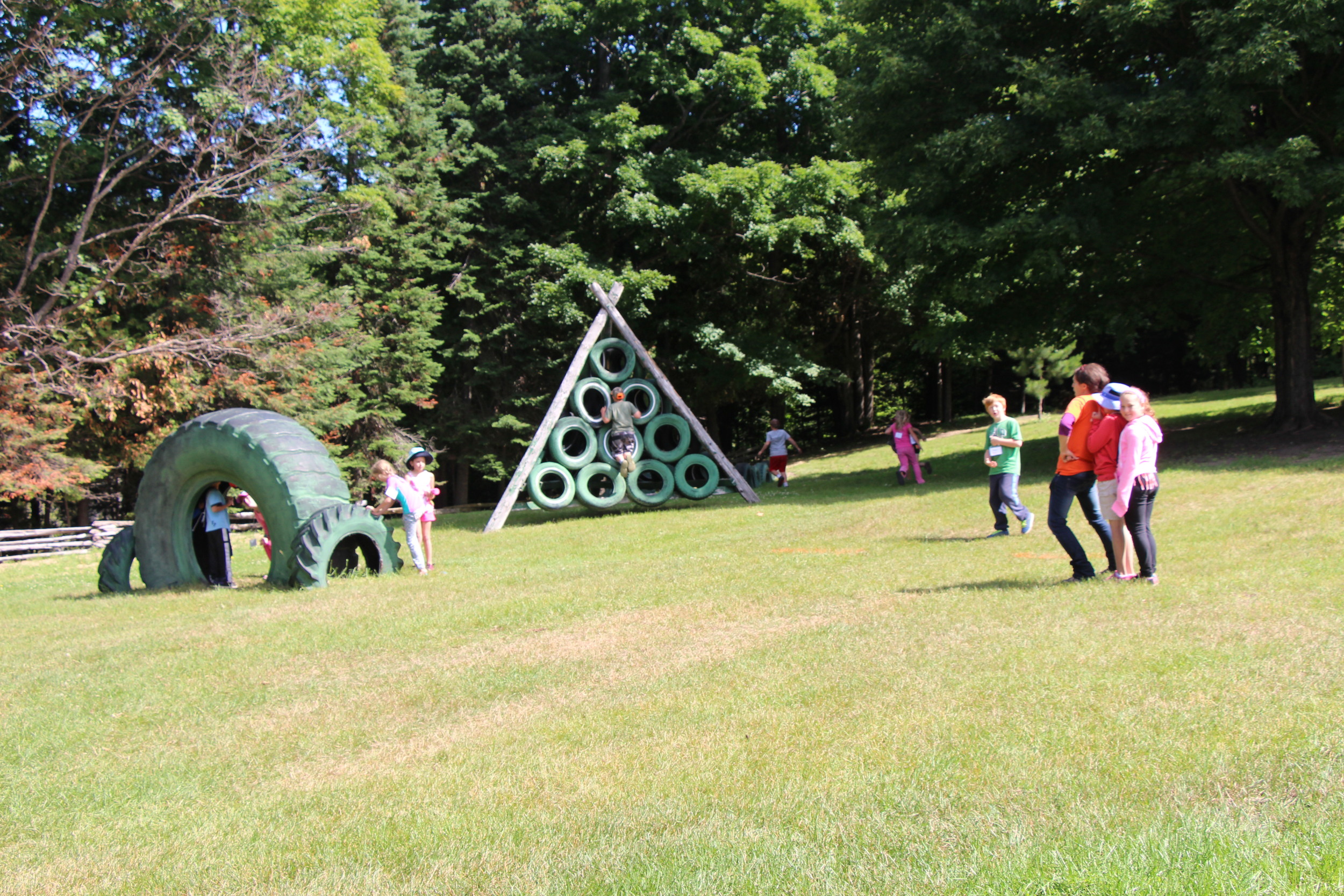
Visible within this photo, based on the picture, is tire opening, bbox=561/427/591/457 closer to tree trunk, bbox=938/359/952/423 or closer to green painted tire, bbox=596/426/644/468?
green painted tire, bbox=596/426/644/468

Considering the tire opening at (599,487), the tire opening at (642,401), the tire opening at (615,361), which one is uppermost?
the tire opening at (615,361)

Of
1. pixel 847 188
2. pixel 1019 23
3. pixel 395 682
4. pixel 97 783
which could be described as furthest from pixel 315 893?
pixel 847 188

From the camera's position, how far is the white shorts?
820 cm

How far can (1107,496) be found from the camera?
835 cm

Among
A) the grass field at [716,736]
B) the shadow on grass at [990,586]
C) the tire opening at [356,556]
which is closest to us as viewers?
the grass field at [716,736]

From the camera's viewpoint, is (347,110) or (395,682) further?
(347,110)

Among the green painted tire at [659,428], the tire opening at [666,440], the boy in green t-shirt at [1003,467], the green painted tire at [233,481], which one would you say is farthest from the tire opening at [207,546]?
the boy in green t-shirt at [1003,467]

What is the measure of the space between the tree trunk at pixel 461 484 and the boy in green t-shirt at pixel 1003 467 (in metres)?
22.3

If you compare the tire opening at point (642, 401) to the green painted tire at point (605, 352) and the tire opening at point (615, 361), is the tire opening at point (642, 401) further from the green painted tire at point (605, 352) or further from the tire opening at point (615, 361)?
the tire opening at point (615, 361)

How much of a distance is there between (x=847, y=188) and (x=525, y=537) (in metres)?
14.8

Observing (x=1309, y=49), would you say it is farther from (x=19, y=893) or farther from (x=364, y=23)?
(x=364, y=23)

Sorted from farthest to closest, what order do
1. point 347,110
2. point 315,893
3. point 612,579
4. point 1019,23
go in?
point 347,110
point 1019,23
point 612,579
point 315,893

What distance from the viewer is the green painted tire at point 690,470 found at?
19672 mm

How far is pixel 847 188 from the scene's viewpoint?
87.8ft
